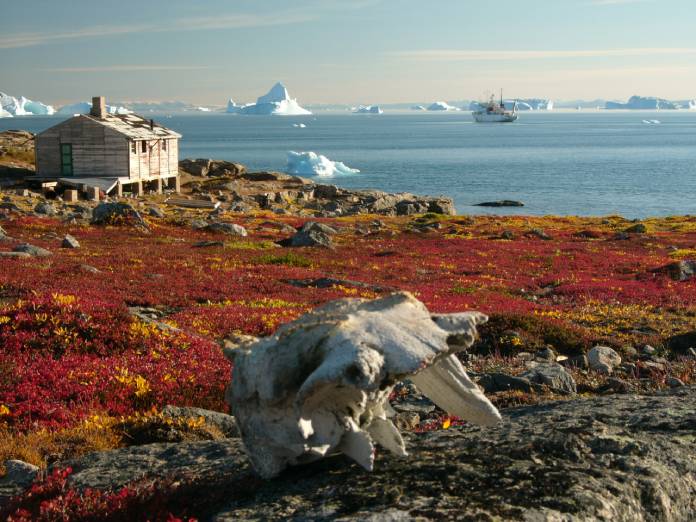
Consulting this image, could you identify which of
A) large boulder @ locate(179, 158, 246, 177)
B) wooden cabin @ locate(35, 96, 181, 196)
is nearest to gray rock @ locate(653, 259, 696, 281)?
wooden cabin @ locate(35, 96, 181, 196)

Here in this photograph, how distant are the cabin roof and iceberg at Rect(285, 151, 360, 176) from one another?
192 feet

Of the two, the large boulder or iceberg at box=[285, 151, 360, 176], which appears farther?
iceberg at box=[285, 151, 360, 176]

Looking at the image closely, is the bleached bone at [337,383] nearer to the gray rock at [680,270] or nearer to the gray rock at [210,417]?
the gray rock at [210,417]

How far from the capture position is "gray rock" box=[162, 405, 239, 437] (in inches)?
347

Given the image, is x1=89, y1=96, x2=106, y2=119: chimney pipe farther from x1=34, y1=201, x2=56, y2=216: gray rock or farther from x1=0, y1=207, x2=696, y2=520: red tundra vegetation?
x1=0, y1=207, x2=696, y2=520: red tundra vegetation

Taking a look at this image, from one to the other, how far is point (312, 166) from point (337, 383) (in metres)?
132

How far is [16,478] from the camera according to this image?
6914 mm

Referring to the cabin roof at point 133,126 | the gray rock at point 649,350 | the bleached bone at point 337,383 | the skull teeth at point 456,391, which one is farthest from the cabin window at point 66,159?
the skull teeth at point 456,391

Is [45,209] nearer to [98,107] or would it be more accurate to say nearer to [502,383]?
[98,107]

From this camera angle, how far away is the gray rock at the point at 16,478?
640cm

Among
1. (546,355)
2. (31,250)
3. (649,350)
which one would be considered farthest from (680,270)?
(31,250)

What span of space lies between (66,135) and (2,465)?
64.8 meters

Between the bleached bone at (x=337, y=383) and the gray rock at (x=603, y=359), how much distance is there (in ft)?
30.2

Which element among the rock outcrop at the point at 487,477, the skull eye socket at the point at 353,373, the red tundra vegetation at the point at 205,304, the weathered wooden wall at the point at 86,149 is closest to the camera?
the skull eye socket at the point at 353,373
